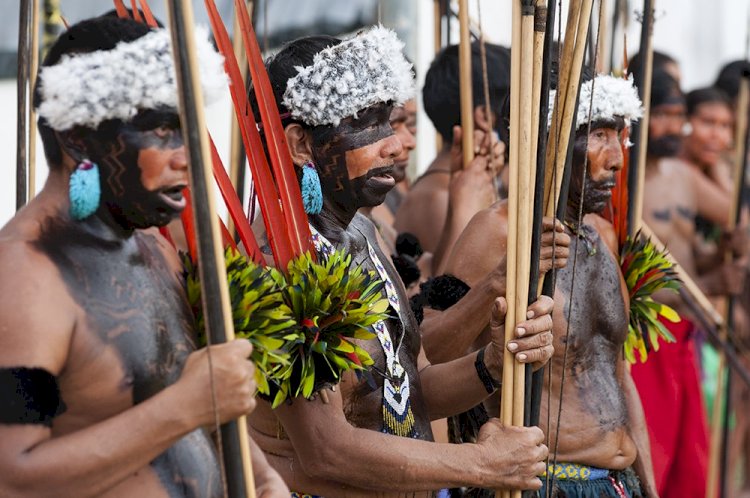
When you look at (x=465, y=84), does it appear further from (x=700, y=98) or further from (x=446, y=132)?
(x=700, y=98)

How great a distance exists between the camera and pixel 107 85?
7.09ft

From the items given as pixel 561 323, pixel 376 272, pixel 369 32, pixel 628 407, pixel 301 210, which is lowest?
pixel 628 407

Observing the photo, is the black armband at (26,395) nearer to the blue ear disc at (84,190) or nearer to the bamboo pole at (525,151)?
the blue ear disc at (84,190)

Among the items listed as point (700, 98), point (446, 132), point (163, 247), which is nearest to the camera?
point (163, 247)

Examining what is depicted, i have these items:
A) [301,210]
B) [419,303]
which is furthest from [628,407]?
[301,210]

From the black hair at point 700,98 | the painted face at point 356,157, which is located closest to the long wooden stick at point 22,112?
the painted face at point 356,157

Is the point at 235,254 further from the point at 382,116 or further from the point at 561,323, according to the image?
the point at 561,323

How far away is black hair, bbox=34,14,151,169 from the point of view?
2.21 m

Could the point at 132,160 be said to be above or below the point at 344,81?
above

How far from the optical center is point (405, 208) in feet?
17.6

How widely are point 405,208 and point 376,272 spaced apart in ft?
7.55

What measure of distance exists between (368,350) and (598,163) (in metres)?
1.06

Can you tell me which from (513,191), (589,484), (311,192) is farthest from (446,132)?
(513,191)

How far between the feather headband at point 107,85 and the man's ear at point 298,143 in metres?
0.85
